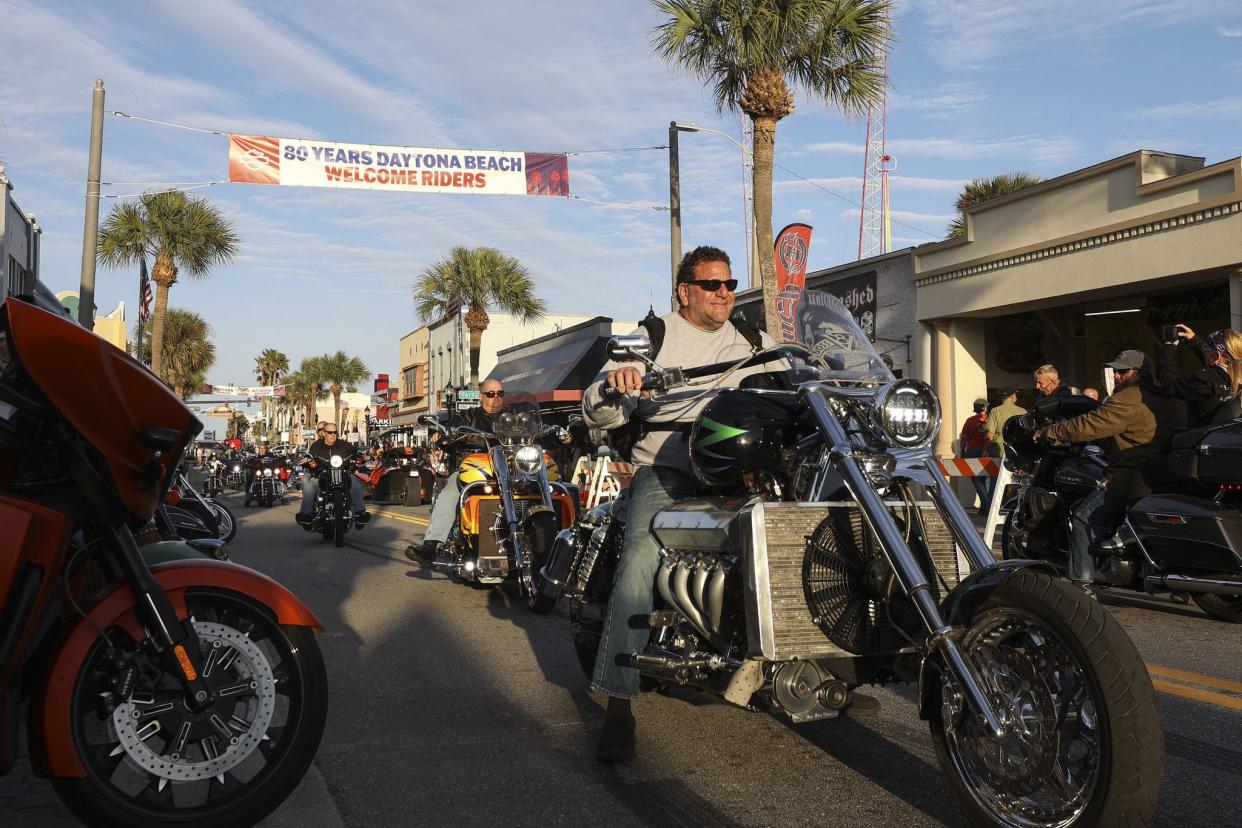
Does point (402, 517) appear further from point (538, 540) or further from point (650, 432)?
point (650, 432)

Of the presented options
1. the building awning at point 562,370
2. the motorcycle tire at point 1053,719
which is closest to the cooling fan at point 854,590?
the motorcycle tire at point 1053,719

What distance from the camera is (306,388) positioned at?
9412 cm

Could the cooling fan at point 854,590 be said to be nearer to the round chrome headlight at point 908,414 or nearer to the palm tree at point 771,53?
the round chrome headlight at point 908,414

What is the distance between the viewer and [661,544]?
13.3ft

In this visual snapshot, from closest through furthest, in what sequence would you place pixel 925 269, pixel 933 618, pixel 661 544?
pixel 933 618
pixel 661 544
pixel 925 269

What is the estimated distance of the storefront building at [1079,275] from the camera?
1589 cm

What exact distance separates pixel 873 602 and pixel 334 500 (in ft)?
37.6

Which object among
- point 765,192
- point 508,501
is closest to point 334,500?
point 508,501

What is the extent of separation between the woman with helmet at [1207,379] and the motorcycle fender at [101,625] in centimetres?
647

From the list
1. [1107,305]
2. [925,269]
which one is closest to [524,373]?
[925,269]

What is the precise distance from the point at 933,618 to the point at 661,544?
125 cm

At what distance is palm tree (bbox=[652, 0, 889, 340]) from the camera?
18.1 m

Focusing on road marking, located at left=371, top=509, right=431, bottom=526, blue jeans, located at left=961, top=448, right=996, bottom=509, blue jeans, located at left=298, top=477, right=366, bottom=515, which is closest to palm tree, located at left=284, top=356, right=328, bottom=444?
road marking, located at left=371, top=509, right=431, bottom=526

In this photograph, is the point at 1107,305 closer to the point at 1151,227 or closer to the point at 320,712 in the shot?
the point at 1151,227
